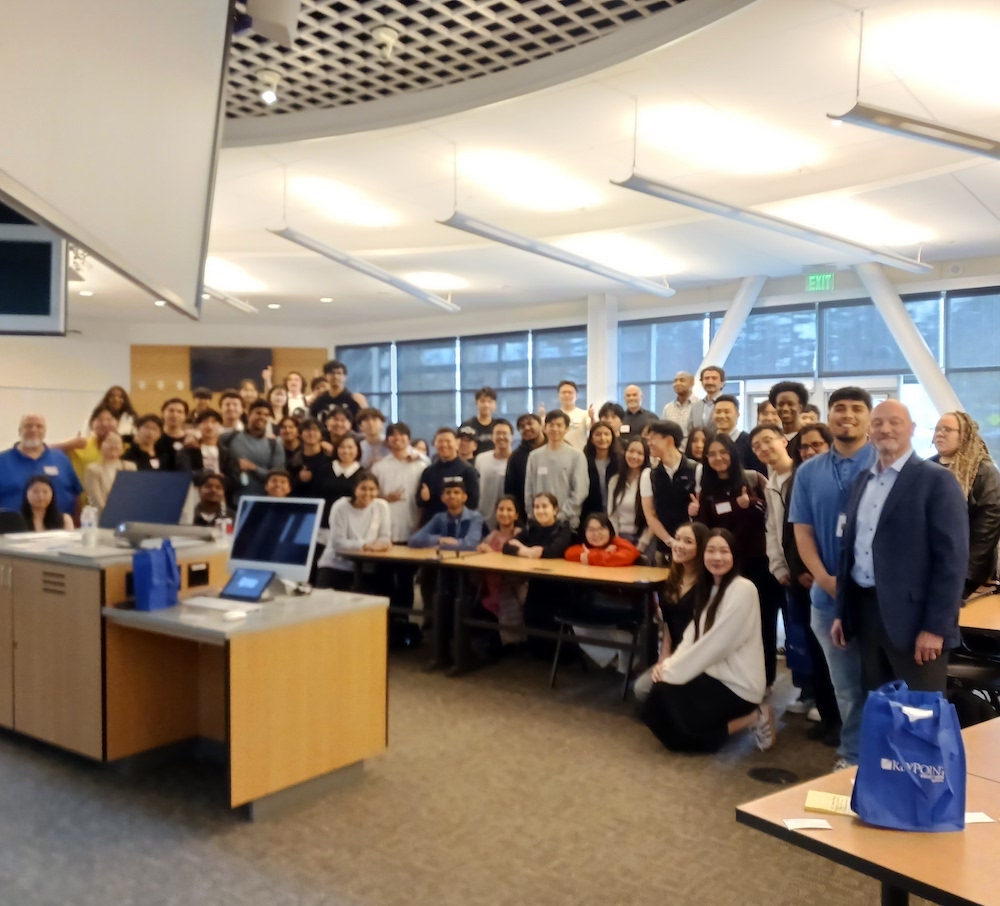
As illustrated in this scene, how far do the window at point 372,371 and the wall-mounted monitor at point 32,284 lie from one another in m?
12.6

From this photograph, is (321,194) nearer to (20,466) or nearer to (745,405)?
(20,466)

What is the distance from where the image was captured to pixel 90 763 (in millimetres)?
3877

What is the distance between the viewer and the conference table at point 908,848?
1.53m

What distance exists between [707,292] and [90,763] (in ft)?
32.2

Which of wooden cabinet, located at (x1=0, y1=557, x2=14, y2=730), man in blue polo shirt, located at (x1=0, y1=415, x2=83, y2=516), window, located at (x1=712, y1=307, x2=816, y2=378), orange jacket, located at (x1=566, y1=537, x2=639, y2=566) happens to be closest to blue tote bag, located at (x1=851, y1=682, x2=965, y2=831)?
orange jacket, located at (x1=566, y1=537, x2=639, y2=566)

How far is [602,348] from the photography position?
1233 centimetres

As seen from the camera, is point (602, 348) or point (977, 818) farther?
point (602, 348)

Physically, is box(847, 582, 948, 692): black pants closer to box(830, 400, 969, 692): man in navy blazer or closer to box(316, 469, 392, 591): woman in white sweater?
box(830, 400, 969, 692): man in navy blazer

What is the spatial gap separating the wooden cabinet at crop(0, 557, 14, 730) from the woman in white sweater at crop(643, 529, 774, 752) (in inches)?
120

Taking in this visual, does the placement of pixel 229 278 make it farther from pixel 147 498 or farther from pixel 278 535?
pixel 278 535

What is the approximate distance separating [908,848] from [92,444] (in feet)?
18.9

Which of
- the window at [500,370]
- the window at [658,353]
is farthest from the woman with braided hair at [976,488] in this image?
the window at [500,370]

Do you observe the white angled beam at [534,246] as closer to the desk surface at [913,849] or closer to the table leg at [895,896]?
the desk surface at [913,849]

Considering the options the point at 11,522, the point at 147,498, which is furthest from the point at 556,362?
the point at 147,498
